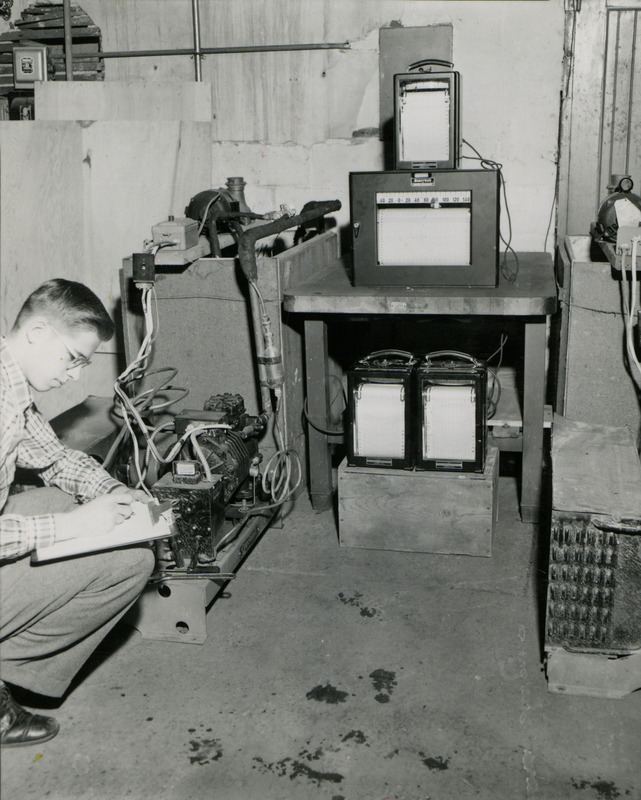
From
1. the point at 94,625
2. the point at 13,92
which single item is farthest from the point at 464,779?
the point at 13,92

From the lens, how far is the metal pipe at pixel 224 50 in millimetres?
3912

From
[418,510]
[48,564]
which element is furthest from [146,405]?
[48,564]

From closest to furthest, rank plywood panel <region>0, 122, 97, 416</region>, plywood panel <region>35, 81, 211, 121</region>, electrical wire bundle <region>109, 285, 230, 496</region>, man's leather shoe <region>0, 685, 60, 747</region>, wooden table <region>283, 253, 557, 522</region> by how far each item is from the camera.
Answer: man's leather shoe <region>0, 685, 60, 747</region> → electrical wire bundle <region>109, 285, 230, 496</region> → wooden table <region>283, 253, 557, 522</region> → plywood panel <region>0, 122, 97, 416</region> → plywood panel <region>35, 81, 211, 121</region>

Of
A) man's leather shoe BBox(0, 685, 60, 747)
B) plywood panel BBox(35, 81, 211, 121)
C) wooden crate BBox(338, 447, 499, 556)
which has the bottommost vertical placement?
man's leather shoe BBox(0, 685, 60, 747)

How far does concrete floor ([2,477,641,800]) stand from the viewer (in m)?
1.92

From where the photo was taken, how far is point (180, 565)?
2.54 metres

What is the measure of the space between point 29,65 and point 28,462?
260 cm

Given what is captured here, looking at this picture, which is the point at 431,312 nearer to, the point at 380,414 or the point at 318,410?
the point at 380,414

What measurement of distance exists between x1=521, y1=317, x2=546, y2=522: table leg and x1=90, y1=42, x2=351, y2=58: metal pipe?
1815 mm

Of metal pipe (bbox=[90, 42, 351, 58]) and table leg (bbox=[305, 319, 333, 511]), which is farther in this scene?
metal pipe (bbox=[90, 42, 351, 58])

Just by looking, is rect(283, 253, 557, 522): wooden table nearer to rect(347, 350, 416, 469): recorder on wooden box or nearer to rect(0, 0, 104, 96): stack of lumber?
rect(347, 350, 416, 469): recorder on wooden box

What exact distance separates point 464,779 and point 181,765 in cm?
65

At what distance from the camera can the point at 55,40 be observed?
4.22 m

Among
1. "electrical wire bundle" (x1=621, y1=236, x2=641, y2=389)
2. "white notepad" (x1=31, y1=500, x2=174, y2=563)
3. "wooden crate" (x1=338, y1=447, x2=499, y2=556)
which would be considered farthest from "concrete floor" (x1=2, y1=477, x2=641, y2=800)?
"electrical wire bundle" (x1=621, y1=236, x2=641, y2=389)
